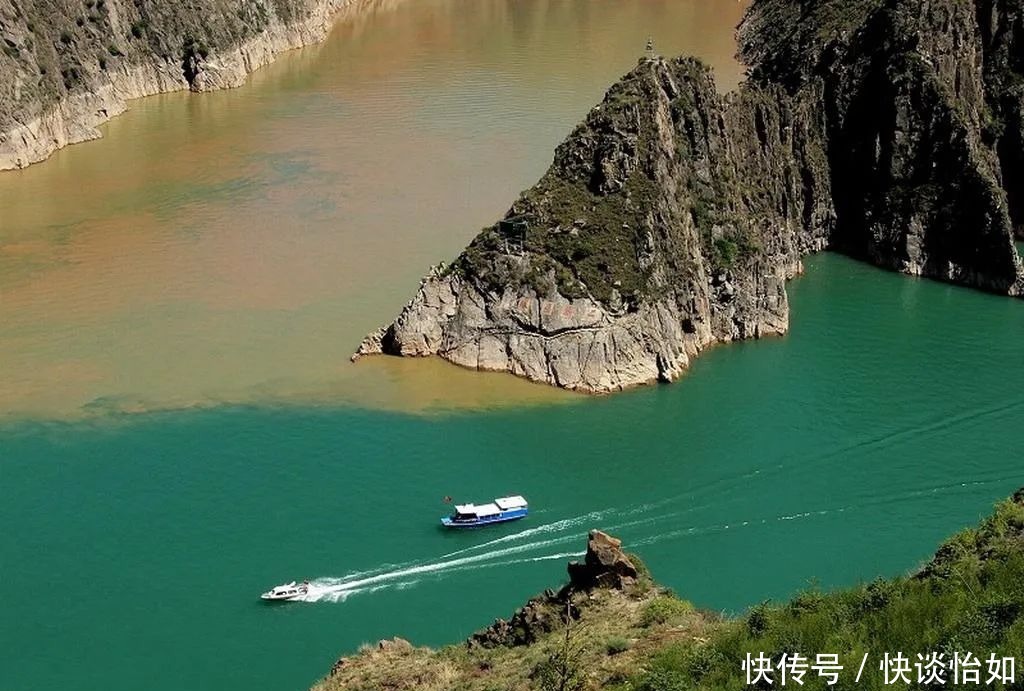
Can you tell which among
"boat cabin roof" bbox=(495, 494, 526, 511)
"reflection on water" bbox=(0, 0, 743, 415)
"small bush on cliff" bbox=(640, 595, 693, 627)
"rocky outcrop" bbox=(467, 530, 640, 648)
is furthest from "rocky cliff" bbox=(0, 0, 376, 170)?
"small bush on cliff" bbox=(640, 595, 693, 627)

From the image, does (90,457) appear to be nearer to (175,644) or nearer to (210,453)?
(210,453)

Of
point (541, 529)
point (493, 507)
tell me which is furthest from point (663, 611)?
point (493, 507)

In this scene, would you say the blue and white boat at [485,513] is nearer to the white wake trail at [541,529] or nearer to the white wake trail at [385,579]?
the white wake trail at [541,529]

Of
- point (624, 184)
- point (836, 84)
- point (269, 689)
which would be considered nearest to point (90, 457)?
point (269, 689)

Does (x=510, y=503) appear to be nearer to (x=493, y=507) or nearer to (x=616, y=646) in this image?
(x=493, y=507)

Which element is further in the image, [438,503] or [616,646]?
[438,503]

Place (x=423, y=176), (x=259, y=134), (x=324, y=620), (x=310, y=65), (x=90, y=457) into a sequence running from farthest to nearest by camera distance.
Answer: (x=310, y=65), (x=259, y=134), (x=423, y=176), (x=90, y=457), (x=324, y=620)

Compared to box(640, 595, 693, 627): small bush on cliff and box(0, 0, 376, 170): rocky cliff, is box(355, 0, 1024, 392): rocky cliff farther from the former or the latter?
box(0, 0, 376, 170): rocky cliff
